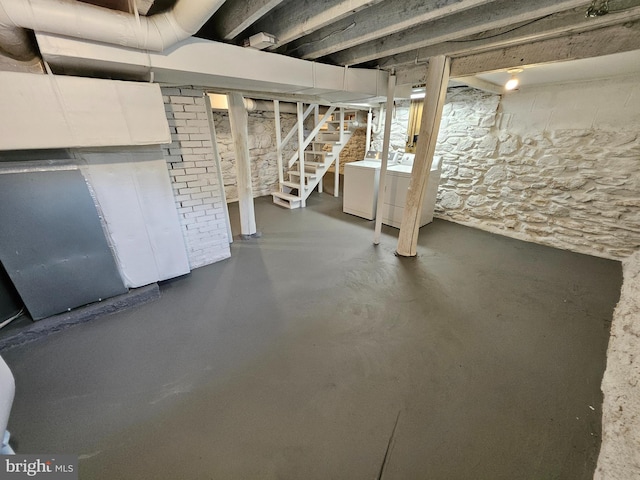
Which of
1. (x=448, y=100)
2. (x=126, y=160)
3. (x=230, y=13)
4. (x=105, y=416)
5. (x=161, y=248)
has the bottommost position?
(x=105, y=416)

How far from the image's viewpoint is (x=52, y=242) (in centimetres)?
191

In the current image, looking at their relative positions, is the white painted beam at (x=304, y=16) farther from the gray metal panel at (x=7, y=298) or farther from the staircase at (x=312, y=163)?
the staircase at (x=312, y=163)

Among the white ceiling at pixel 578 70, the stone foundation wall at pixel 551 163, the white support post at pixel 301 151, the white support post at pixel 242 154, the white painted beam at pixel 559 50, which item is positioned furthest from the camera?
the white support post at pixel 301 151

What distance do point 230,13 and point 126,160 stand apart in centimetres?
141

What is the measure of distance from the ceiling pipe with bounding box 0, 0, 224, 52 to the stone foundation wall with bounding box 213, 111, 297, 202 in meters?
3.52

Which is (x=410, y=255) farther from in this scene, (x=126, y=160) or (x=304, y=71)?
(x=126, y=160)

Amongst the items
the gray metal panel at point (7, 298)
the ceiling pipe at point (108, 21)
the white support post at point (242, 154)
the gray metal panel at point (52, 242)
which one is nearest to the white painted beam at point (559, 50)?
the ceiling pipe at point (108, 21)

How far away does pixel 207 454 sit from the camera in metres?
1.23

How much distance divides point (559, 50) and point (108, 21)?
2999mm

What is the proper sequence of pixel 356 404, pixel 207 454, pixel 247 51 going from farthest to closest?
pixel 247 51, pixel 356 404, pixel 207 454

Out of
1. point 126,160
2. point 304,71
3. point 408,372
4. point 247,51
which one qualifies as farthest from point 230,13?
point 408,372

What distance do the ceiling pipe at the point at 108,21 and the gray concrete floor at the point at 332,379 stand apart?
196 centimetres

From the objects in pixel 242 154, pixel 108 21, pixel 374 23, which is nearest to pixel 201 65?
pixel 108 21
